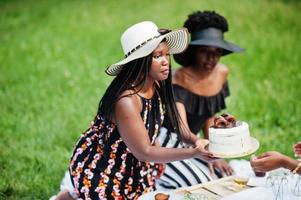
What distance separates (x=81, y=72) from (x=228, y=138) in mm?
5144

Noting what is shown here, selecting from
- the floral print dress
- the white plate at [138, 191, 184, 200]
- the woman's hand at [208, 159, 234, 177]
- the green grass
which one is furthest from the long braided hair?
the green grass

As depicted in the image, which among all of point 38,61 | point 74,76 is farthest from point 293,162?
point 38,61

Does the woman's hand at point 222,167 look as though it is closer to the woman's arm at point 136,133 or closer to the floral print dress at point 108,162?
the floral print dress at point 108,162

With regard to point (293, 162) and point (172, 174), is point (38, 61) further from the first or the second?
point (293, 162)

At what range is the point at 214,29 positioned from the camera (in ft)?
16.0

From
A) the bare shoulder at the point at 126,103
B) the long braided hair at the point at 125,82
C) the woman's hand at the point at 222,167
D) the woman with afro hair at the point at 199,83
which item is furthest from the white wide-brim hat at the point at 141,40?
the woman's hand at the point at 222,167

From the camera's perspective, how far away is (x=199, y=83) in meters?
4.98

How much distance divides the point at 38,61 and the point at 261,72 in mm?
3506

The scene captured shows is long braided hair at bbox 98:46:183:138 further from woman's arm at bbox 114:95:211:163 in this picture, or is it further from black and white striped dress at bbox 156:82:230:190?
black and white striped dress at bbox 156:82:230:190

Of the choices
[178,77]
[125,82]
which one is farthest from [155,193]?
[178,77]

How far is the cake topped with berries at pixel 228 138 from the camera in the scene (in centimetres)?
349

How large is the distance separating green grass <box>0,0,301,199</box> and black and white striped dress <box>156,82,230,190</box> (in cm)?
98

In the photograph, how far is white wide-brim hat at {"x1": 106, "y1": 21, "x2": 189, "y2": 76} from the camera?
11.9 feet

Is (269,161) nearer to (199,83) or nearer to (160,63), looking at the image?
(160,63)
